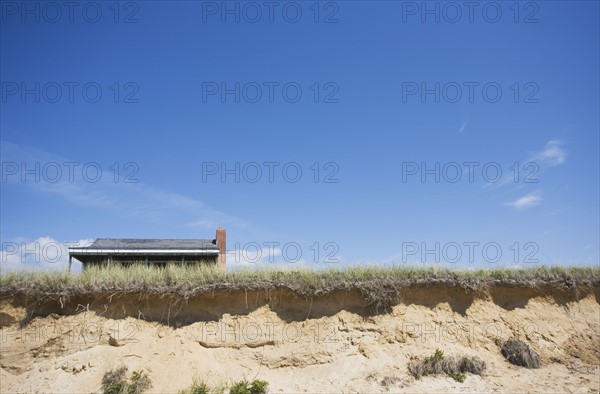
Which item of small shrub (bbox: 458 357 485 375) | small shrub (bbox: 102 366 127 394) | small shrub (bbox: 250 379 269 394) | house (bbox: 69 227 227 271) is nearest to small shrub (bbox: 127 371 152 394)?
small shrub (bbox: 102 366 127 394)

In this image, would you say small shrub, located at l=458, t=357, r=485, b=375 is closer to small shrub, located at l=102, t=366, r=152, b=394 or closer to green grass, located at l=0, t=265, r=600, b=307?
green grass, located at l=0, t=265, r=600, b=307

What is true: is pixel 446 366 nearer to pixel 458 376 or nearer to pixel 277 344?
pixel 458 376

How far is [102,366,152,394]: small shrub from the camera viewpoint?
883cm

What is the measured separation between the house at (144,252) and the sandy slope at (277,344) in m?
7.10

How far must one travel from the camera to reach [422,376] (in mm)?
9992

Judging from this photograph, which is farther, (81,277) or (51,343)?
(81,277)

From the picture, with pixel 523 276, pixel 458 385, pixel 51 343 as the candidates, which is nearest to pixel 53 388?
pixel 51 343

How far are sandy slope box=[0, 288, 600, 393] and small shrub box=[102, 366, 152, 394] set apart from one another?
0.65ft

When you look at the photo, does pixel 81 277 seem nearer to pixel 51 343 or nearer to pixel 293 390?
pixel 51 343

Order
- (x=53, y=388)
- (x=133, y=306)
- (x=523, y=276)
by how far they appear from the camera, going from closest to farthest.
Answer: (x=53, y=388), (x=133, y=306), (x=523, y=276)

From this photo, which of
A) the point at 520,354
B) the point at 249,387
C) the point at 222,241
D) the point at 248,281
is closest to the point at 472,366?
the point at 520,354

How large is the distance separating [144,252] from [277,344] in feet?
31.8

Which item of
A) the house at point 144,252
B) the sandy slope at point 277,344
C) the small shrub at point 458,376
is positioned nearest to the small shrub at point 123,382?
the sandy slope at point 277,344

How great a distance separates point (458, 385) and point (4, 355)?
34.5 feet
